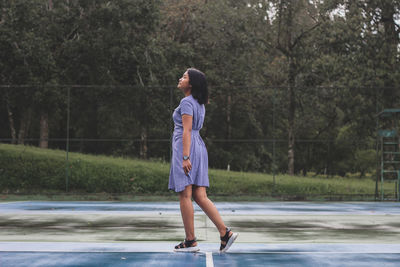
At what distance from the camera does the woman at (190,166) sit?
604 cm

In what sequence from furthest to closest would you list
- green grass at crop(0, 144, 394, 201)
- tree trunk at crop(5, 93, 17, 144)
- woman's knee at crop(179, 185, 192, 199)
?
tree trunk at crop(5, 93, 17, 144) < green grass at crop(0, 144, 394, 201) < woman's knee at crop(179, 185, 192, 199)

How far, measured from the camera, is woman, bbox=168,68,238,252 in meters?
6.04

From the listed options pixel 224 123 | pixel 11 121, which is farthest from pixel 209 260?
pixel 11 121

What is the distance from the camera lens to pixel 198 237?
7738mm

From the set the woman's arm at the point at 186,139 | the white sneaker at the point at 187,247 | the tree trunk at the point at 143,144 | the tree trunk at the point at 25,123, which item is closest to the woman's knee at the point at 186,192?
the woman's arm at the point at 186,139

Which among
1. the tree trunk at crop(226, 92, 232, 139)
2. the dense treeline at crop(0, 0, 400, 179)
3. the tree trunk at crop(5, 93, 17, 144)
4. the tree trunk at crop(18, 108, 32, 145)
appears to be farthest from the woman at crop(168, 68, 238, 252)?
the tree trunk at crop(18, 108, 32, 145)

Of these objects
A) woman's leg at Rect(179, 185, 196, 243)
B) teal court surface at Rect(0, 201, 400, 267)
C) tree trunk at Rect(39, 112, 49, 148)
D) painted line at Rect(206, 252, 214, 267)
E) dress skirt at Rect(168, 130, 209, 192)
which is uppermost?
tree trunk at Rect(39, 112, 49, 148)

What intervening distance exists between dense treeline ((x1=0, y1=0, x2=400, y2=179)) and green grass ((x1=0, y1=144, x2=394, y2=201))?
0.42 metres

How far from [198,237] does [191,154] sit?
6.42 feet

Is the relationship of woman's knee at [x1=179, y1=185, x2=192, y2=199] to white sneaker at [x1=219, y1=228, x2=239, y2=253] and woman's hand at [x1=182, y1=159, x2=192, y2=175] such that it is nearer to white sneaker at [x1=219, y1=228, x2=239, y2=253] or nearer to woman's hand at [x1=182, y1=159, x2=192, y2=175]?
woman's hand at [x1=182, y1=159, x2=192, y2=175]

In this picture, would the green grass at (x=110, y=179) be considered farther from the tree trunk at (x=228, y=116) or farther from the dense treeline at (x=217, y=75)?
the tree trunk at (x=228, y=116)

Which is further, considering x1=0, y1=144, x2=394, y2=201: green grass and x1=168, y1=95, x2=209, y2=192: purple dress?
x1=0, y1=144, x2=394, y2=201: green grass

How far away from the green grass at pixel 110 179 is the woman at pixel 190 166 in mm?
11615

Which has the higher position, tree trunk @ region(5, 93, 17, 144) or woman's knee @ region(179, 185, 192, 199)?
tree trunk @ region(5, 93, 17, 144)
